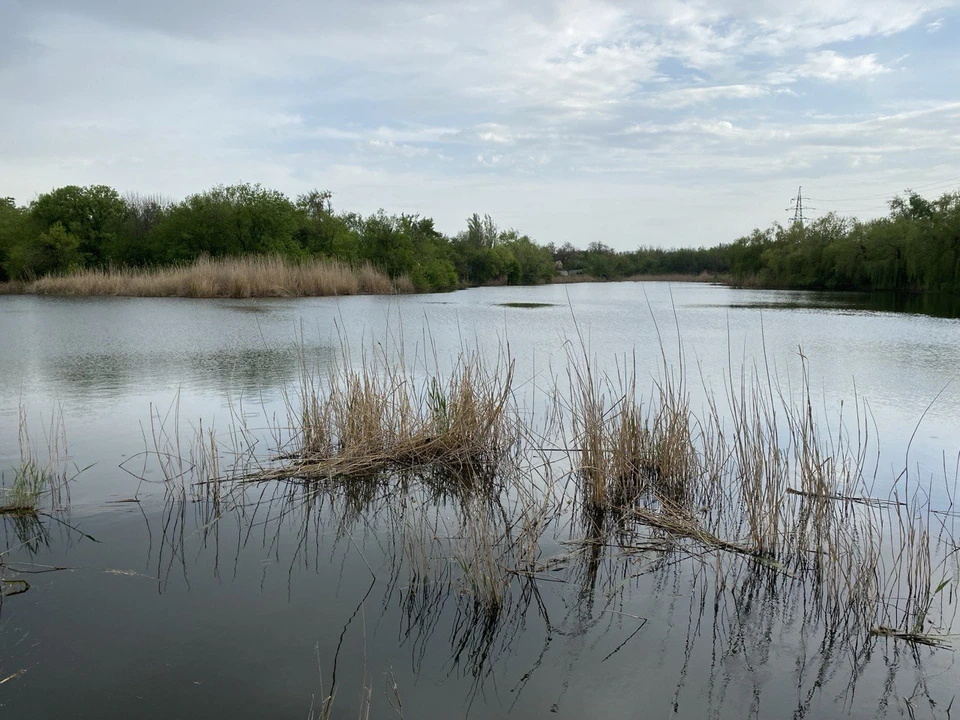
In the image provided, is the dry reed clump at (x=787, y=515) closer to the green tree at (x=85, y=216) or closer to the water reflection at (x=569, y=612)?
the water reflection at (x=569, y=612)

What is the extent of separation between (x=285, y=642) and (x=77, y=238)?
36802 millimetres

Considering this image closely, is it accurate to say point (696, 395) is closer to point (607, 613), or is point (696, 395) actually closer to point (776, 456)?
point (776, 456)

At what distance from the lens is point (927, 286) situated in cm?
3606

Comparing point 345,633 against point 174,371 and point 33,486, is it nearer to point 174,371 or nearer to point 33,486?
point 33,486

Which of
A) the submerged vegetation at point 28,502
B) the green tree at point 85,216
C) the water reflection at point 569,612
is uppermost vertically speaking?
the green tree at point 85,216

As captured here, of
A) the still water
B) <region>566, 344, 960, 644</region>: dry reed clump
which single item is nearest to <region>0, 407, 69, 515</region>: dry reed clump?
the still water

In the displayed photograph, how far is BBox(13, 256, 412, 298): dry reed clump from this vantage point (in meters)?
26.6

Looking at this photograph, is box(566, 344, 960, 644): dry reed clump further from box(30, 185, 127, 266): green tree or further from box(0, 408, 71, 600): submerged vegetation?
box(30, 185, 127, 266): green tree

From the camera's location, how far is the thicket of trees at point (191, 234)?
34125 mm

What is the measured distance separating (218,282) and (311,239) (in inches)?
586

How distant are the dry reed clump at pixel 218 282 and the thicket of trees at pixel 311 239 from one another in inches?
194

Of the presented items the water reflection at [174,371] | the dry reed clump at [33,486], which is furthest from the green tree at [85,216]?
the dry reed clump at [33,486]

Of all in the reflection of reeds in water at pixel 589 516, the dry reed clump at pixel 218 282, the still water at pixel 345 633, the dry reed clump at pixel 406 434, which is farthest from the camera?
the dry reed clump at pixel 218 282

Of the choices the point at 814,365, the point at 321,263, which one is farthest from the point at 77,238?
the point at 814,365
